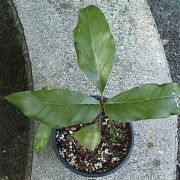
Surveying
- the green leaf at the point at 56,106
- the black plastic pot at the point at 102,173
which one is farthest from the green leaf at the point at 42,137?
the green leaf at the point at 56,106

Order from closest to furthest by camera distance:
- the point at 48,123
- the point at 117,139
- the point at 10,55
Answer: the point at 48,123, the point at 117,139, the point at 10,55

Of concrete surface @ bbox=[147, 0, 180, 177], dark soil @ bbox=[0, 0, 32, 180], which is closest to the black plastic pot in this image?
dark soil @ bbox=[0, 0, 32, 180]

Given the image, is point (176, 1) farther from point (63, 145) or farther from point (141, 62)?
point (63, 145)

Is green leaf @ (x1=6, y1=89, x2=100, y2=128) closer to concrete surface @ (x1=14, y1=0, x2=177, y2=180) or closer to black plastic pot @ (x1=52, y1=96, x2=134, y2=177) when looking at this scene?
black plastic pot @ (x1=52, y1=96, x2=134, y2=177)

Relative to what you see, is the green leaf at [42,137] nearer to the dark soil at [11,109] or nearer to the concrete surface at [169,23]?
the dark soil at [11,109]

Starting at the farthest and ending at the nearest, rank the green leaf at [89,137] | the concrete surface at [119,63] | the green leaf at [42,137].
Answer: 1. the concrete surface at [119,63]
2. the green leaf at [42,137]
3. the green leaf at [89,137]

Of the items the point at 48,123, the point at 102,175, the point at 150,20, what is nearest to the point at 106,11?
the point at 150,20

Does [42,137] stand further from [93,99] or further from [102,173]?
[93,99]
